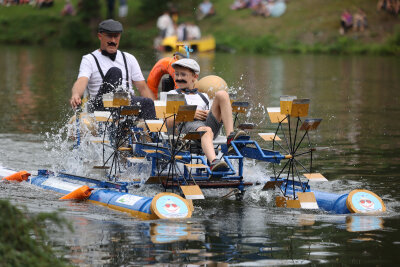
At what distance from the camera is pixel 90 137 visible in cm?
1124

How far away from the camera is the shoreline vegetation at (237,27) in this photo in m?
42.3

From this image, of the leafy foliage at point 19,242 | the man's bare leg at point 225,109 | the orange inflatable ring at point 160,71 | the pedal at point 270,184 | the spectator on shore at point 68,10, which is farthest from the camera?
the spectator on shore at point 68,10

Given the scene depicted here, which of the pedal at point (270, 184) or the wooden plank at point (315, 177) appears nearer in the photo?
the wooden plank at point (315, 177)

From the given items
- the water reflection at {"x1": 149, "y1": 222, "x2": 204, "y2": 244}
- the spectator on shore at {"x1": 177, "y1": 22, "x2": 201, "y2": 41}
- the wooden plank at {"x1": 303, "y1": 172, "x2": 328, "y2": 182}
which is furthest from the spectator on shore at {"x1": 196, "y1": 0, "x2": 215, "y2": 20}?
the water reflection at {"x1": 149, "y1": 222, "x2": 204, "y2": 244}

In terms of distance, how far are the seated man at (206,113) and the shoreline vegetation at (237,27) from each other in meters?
30.6

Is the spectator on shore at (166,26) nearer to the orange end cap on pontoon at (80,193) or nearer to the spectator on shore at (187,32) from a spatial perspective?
the spectator on shore at (187,32)

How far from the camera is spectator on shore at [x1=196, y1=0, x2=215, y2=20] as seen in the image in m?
50.2

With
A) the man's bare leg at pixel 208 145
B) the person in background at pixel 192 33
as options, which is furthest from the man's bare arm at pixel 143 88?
the person in background at pixel 192 33

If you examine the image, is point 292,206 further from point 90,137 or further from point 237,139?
point 90,137

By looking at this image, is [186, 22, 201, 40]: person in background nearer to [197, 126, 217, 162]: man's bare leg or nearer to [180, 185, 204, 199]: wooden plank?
[197, 126, 217, 162]: man's bare leg

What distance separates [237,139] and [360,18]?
34709 mm

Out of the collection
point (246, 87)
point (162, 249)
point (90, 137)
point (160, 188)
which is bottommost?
point (162, 249)

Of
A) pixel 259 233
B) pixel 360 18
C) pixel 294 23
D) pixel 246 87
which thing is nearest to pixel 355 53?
pixel 360 18

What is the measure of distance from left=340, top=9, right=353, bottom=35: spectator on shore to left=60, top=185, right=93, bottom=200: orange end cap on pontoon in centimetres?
3447
